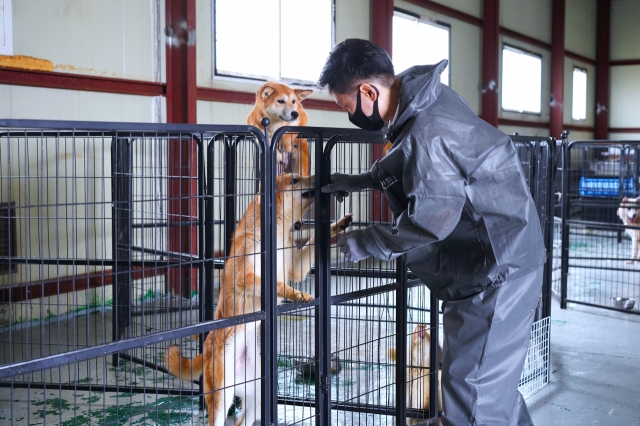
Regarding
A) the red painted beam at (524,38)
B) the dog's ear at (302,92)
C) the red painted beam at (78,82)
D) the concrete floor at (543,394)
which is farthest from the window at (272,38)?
the red painted beam at (524,38)

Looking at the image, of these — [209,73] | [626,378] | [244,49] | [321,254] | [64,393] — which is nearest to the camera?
[321,254]

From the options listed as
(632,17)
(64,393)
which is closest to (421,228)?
(64,393)

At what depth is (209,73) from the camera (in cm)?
710

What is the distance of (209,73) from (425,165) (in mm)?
5404

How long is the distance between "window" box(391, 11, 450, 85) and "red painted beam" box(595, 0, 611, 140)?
7.94 m

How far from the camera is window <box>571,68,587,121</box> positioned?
16.8 m

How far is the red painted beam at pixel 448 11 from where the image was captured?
1065cm

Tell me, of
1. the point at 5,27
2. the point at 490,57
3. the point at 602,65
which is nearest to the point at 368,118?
the point at 5,27

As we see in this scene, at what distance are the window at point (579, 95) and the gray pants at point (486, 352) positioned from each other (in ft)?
51.8

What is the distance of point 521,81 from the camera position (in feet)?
47.2

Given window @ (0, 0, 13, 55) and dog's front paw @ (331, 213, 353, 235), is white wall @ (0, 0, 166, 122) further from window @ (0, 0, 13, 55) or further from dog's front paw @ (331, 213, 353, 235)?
dog's front paw @ (331, 213, 353, 235)

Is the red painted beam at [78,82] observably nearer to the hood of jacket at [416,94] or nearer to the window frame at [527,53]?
the hood of jacket at [416,94]

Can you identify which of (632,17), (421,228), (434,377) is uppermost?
(632,17)

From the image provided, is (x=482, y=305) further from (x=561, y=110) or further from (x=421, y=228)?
(x=561, y=110)
